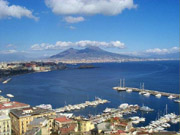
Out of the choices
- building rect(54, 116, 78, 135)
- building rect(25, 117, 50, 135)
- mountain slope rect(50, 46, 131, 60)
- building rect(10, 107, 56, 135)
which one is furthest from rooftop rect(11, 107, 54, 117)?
mountain slope rect(50, 46, 131, 60)

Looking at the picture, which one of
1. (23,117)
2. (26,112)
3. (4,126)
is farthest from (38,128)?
(26,112)

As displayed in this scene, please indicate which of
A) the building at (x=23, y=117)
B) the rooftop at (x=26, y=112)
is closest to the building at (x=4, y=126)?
the building at (x=23, y=117)

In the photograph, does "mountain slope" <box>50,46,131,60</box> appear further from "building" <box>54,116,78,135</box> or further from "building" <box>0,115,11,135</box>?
"building" <box>0,115,11,135</box>

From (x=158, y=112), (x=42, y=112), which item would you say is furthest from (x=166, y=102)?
(x=42, y=112)

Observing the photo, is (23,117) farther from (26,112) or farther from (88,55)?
(88,55)

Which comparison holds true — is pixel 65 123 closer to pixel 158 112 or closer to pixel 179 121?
pixel 179 121

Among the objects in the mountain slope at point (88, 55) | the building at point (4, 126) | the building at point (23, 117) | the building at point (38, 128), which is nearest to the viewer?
the building at point (38, 128)

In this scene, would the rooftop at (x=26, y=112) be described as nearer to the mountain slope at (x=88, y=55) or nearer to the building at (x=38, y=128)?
the building at (x=38, y=128)
